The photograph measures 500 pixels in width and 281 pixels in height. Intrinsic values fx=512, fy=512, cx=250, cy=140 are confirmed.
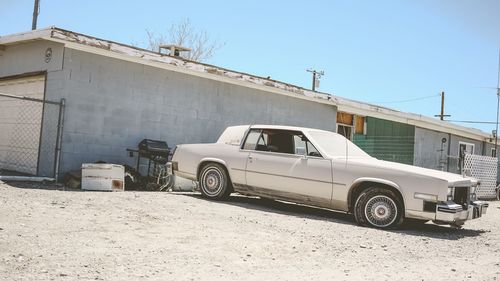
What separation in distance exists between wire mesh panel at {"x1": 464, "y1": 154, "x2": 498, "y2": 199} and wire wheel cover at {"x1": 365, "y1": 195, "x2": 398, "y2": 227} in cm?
908

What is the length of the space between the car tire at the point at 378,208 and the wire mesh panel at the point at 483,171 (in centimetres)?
908

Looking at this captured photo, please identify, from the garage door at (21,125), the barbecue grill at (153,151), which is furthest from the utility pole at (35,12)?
the barbecue grill at (153,151)

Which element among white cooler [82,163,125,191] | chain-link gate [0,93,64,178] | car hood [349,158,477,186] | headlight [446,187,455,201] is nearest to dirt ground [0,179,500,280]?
headlight [446,187,455,201]

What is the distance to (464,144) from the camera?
2620 cm

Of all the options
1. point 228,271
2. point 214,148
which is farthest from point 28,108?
point 228,271

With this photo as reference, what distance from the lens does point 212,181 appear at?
9.83 meters

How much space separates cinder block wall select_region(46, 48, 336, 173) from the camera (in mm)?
10742

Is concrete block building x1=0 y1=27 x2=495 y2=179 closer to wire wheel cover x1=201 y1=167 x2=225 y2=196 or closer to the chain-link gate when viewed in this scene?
the chain-link gate

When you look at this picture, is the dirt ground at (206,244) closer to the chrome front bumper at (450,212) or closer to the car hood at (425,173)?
the chrome front bumper at (450,212)

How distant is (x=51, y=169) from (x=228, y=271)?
6997mm

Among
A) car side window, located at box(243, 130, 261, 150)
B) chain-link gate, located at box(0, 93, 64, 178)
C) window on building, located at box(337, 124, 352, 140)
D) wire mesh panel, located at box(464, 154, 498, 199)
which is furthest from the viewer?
window on building, located at box(337, 124, 352, 140)

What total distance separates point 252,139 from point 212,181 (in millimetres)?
1125

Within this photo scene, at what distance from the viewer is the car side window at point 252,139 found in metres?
9.59

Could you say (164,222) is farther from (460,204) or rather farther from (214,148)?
(460,204)
